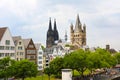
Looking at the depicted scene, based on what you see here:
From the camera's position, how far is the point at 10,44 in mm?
84438

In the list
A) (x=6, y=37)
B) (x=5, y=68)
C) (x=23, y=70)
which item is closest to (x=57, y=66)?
(x=23, y=70)

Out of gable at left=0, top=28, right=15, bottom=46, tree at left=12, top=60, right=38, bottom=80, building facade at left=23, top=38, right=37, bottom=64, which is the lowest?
tree at left=12, top=60, right=38, bottom=80

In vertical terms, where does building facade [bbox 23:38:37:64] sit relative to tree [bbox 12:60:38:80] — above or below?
above

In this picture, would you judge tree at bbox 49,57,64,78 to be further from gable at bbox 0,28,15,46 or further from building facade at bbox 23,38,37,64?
building facade at bbox 23,38,37,64

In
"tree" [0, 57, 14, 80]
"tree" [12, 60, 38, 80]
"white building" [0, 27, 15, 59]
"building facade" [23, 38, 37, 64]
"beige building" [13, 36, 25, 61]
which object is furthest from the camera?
"building facade" [23, 38, 37, 64]

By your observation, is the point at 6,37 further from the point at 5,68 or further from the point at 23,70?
the point at 23,70

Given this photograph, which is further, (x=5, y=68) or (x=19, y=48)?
(x=19, y=48)

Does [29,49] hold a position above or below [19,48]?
below

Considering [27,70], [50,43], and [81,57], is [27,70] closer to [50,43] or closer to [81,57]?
[81,57]

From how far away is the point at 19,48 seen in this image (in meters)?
92.4

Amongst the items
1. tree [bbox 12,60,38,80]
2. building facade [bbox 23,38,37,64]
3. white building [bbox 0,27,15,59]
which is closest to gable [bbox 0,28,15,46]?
white building [bbox 0,27,15,59]

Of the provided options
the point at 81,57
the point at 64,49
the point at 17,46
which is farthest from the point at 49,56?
the point at 81,57

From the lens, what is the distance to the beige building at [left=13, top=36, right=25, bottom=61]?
91000 mm

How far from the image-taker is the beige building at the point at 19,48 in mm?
91000
